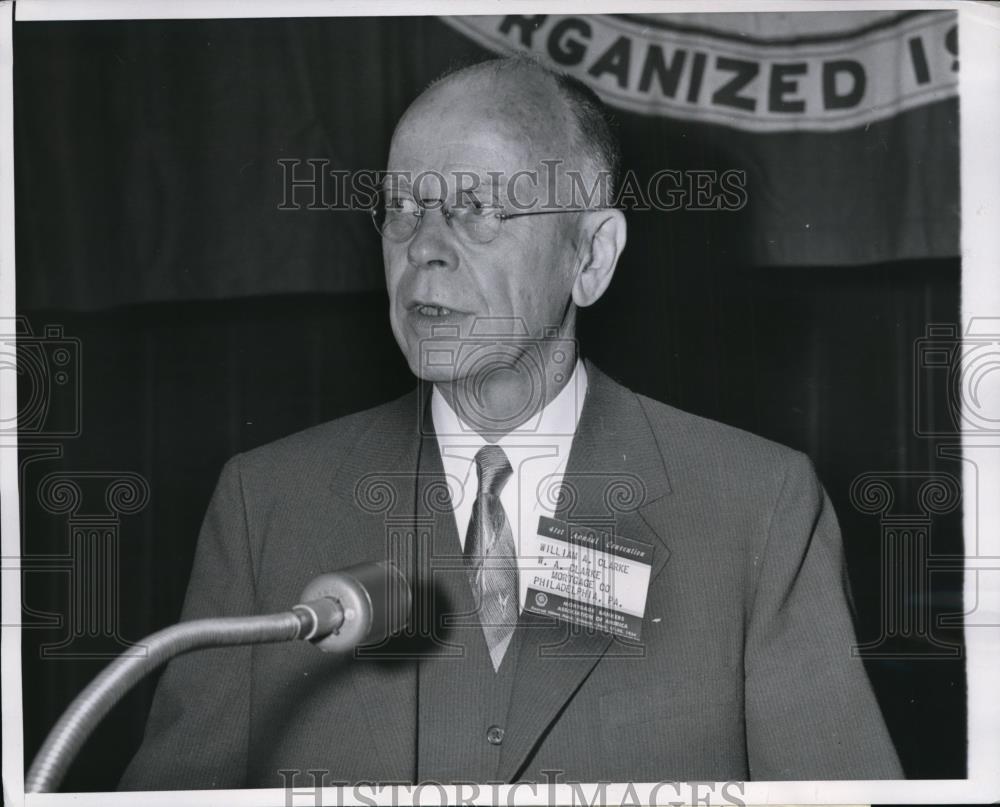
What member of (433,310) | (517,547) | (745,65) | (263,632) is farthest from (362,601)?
(745,65)

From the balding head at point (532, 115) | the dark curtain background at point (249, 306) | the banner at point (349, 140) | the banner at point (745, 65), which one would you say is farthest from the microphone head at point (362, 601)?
the banner at point (745, 65)

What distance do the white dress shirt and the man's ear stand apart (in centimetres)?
14

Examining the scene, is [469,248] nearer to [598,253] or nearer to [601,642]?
[598,253]

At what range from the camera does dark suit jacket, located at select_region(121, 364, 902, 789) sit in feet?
5.17

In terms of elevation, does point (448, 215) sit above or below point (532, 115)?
below

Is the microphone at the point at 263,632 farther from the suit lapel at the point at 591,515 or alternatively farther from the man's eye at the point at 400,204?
the man's eye at the point at 400,204

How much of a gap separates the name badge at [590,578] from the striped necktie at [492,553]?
32 mm

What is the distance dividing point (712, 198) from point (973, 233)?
1.34 feet

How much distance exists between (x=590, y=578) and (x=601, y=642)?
9cm

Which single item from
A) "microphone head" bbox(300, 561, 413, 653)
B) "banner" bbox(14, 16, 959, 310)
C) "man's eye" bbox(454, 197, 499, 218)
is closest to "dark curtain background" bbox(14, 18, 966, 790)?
"banner" bbox(14, 16, 959, 310)

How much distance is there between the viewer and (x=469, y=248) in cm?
155

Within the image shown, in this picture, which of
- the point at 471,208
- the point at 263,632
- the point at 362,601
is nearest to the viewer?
the point at 263,632

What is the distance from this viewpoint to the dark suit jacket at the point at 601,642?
5.17 ft

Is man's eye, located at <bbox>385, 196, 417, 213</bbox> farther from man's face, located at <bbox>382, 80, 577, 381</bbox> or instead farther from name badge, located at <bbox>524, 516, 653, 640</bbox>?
name badge, located at <bbox>524, 516, 653, 640</bbox>
